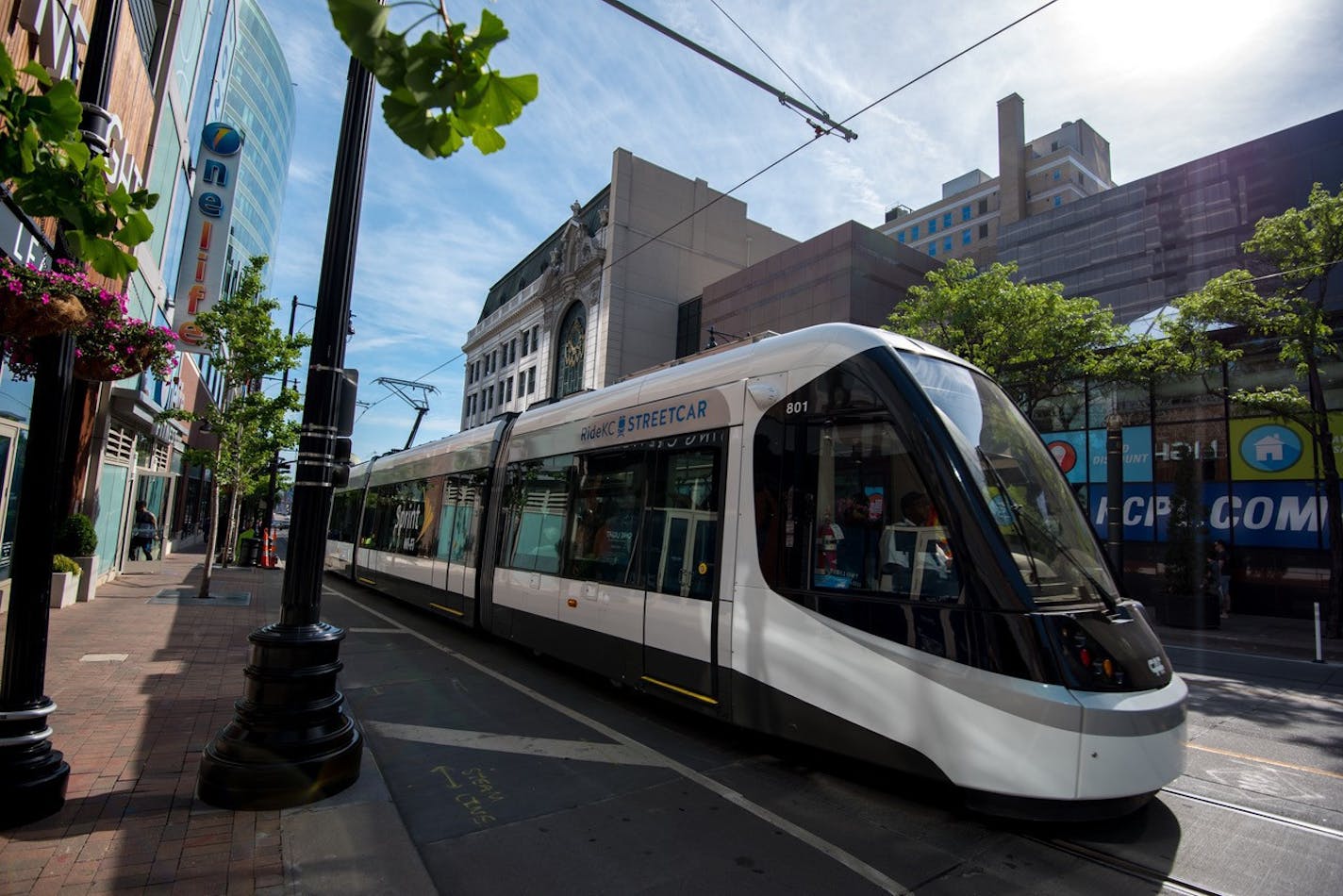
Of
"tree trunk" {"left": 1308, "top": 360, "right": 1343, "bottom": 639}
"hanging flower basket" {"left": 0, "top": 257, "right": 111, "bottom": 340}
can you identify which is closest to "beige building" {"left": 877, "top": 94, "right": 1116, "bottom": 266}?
"tree trunk" {"left": 1308, "top": 360, "right": 1343, "bottom": 639}

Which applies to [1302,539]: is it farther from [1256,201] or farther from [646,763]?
[1256,201]

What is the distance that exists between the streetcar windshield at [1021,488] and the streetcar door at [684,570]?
6.02ft

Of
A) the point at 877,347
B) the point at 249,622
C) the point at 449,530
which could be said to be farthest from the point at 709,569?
the point at 249,622

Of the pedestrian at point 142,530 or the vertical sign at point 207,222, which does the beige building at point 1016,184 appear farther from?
Result: the pedestrian at point 142,530

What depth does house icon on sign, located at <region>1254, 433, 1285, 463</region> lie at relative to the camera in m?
17.8

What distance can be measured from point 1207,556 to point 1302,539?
2646mm

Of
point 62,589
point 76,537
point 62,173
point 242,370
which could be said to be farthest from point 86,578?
point 62,173

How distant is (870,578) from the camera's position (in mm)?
4414

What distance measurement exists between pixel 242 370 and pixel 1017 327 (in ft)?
57.3

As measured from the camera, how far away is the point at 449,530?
35.4 ft

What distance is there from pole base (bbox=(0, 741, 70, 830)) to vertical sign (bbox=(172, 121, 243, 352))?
1611cm

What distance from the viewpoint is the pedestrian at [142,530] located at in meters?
18.9

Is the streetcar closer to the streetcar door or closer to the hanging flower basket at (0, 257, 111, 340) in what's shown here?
the streetcar door

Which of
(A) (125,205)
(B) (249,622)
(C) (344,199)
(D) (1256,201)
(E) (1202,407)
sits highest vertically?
(D) (1256,201)
